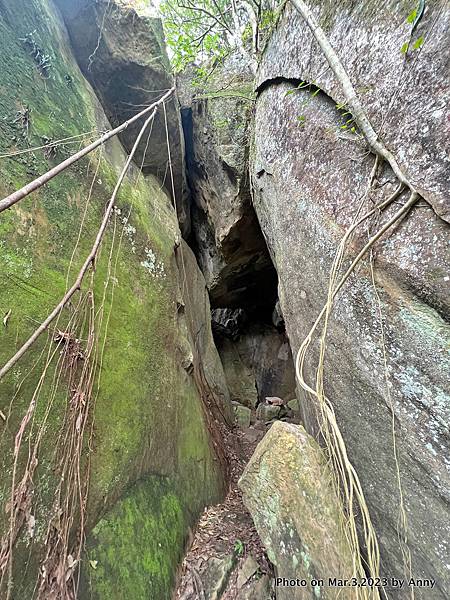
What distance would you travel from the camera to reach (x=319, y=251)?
2.79 meters

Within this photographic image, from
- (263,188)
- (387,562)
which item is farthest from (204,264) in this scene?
(387,562)

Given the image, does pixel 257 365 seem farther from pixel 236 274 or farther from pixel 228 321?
pixel 236 274

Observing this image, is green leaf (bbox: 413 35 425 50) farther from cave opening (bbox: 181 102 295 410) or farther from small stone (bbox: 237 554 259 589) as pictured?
small stone (bbox: 237 554 259 589)

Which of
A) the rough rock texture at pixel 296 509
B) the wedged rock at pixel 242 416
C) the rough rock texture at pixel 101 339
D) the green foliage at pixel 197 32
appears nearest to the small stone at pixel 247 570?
the rough rock texture at pixel 296 509

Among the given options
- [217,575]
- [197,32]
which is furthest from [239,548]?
[197,32]

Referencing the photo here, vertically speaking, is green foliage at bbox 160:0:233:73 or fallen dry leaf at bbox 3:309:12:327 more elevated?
green foliage at bbox 160:0:233:73

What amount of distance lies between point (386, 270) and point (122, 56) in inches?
199

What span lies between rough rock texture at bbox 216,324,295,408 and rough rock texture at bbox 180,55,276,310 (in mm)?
2894

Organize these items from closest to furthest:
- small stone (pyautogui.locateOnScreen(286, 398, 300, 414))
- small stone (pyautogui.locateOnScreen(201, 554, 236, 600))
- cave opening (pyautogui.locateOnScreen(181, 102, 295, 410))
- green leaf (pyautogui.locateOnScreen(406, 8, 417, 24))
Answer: green leaf (pyautogui.locateOnScreen(406, 8, 417, 24)) → small stone (pyautogui.locateOnScreen(201, 554, 236, 600)) → cave opening (pyautogui.locateOnScreen(181, 102, 295, 410)) → small stone (pyautogui.locateOnScreen(286, 398, 300, 414))

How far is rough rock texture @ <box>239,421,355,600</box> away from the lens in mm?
2184

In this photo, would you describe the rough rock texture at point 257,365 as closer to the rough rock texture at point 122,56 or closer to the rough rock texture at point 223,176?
the rough rock texture at point 223,176

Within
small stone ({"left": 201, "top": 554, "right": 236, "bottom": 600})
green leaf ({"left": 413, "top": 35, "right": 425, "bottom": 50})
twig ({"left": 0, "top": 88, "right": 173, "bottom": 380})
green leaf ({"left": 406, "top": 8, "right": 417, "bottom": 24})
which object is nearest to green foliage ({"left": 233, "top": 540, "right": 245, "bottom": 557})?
small stone ({"left": 201, "top": 554, "right": 236, "bottom": 600})

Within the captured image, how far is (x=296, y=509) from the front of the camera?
2.40 meters

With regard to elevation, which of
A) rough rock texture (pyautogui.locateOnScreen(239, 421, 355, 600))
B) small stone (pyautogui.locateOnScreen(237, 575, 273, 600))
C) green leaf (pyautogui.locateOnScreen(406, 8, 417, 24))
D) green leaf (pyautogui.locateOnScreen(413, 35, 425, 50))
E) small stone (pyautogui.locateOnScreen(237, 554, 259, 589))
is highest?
green leaf (pyautogui.locateOnScreen(406, 8, 417, 24))
